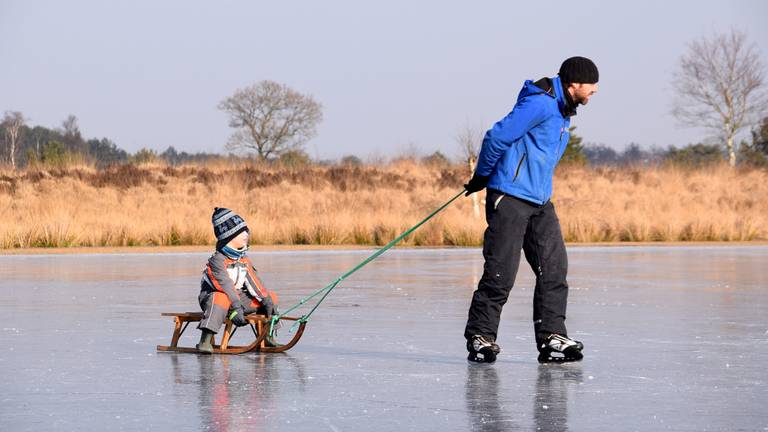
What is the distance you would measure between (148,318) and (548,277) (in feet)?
13.3

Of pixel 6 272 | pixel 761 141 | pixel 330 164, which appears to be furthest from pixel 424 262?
pixel 761 141

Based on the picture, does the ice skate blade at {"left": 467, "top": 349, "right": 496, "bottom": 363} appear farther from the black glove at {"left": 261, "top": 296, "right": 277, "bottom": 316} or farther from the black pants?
the black glove at {"left": 261, "top": 296, "right": 277, "bottom": 316}

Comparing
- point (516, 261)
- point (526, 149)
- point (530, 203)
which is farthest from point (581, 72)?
point (516, 261)

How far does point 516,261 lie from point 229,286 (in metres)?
1.86

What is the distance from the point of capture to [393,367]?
291 inches

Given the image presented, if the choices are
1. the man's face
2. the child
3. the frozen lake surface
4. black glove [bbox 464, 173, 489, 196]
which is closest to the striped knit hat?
the child

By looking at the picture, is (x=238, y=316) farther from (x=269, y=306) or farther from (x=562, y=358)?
(x=562, y=358)

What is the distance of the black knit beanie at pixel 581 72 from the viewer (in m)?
7.49

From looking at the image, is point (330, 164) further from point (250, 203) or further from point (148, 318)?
point (148, 318)

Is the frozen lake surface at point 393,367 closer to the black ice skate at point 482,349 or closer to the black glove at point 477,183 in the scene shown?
the black ice skate at point 482,349

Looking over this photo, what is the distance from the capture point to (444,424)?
18.0 ft

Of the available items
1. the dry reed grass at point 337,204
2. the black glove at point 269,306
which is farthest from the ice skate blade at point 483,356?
the dry reed grass at point 337,204

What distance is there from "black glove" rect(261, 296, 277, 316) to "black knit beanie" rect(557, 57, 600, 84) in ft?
7.87

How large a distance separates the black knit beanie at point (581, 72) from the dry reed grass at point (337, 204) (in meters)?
17.9
